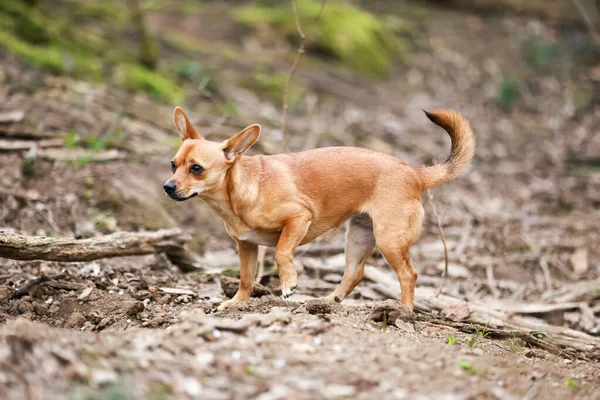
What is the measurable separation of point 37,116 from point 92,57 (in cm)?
301

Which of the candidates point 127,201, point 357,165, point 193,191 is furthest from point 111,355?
point 127,201

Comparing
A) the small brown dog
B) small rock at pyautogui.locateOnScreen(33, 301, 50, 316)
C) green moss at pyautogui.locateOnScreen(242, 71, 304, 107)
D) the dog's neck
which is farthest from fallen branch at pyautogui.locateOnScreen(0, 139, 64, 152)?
green moss at pyautogui.locateOnScreen(242, 71, 304, 107)

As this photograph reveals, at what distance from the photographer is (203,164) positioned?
5336 mm

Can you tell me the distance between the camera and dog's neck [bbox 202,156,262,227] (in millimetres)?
5566

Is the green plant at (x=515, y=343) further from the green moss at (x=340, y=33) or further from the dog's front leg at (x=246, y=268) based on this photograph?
the green moss at (x=340, y=33)

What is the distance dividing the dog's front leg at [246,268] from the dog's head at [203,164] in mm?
700

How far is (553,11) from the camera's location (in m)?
20.9

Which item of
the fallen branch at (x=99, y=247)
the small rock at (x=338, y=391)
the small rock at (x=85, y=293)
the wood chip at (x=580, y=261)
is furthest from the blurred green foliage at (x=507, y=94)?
the small rock at (x=338, y=391)

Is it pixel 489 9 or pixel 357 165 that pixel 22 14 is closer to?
pixel 357 165

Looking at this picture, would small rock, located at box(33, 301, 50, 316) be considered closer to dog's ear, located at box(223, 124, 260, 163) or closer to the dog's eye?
the dog's eye

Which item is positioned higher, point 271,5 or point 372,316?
point 271,5

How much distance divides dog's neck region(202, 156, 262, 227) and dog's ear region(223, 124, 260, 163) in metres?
0.12

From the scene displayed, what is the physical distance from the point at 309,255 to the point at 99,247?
9.33ft

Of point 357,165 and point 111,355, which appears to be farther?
point 357,165
